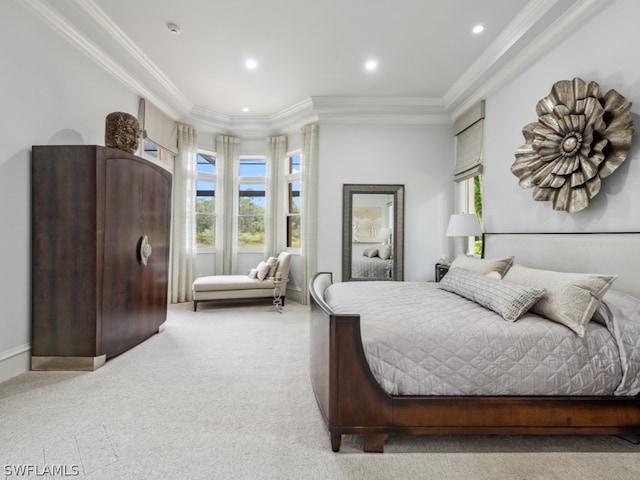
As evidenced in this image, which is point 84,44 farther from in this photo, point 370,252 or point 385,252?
point 385,252

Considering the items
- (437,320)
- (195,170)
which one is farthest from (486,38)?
(195,170)

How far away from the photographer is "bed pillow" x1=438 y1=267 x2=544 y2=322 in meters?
1.76

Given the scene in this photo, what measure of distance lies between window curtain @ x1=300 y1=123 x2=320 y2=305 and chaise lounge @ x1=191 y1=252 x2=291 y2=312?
32 cm

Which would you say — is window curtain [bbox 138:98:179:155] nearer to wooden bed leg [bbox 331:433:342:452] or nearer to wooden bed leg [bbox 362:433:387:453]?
wooden bed leg [bbox 331:433:342:452]

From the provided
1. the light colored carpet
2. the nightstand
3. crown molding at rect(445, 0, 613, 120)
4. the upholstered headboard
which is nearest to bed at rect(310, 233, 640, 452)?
the light colored carpet

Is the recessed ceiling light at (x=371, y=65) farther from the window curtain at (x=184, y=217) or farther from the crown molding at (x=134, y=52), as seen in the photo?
the window curtain at (x=184, y=217)

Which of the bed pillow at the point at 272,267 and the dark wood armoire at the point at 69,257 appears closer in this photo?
the dark wood armoire at the point at 69,257

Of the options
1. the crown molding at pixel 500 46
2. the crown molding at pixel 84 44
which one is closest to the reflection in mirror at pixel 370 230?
the crown molding at pixel 500 46

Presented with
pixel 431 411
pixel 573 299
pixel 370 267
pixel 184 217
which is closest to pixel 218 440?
pixel 431 411

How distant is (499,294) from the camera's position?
192cm

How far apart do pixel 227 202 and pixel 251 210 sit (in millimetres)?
442

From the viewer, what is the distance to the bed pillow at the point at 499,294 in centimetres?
176

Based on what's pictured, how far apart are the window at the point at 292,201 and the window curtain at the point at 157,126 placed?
1848mm

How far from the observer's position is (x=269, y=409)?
1959 millimetres
